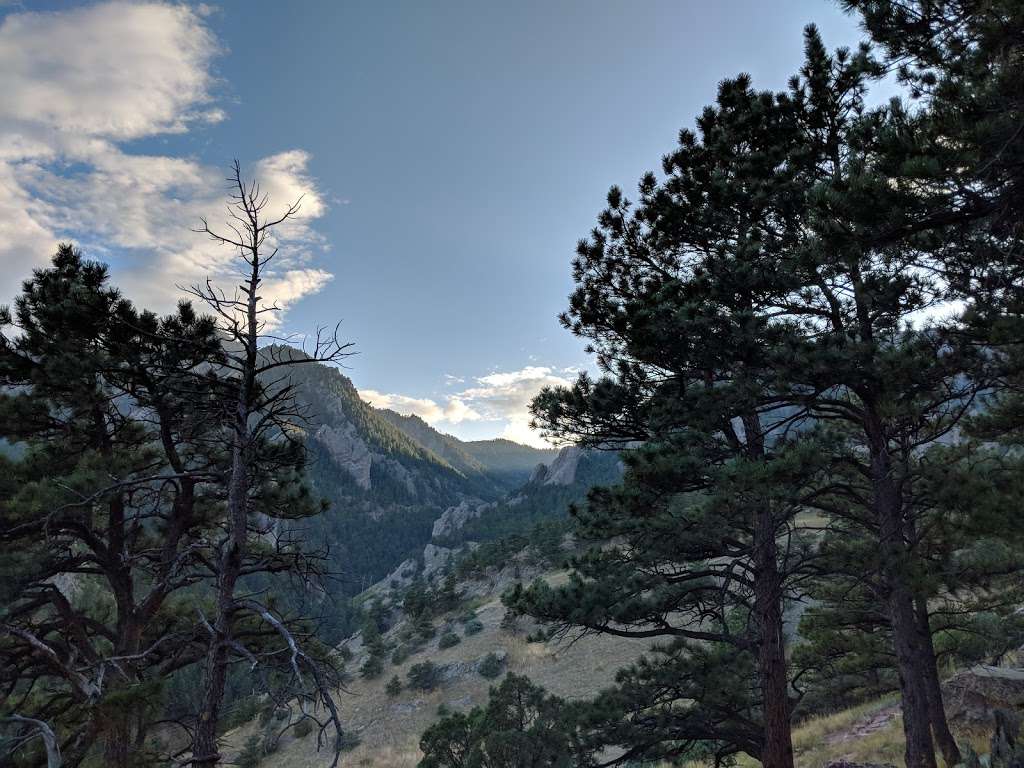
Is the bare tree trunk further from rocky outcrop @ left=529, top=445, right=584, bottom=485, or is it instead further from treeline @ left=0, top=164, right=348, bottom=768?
rocky outcrop @ left=529, top=445, right=584, bottom=485

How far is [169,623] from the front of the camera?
33.9ft

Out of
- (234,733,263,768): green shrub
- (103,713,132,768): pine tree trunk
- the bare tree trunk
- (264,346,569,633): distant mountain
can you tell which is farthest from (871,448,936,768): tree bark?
(264,346,569,633): distant mountain

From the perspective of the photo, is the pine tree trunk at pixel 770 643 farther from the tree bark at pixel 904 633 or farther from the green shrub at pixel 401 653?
the green shrub at pixel 401 653

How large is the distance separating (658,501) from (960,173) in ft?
17.4

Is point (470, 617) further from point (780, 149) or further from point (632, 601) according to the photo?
point (780, 149)

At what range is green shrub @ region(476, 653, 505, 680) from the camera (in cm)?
3409

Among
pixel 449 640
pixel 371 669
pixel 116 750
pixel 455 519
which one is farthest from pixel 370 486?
pixel 116 750

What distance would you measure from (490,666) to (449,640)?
265 inches

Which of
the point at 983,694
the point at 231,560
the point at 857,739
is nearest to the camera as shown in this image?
the point at 231,560

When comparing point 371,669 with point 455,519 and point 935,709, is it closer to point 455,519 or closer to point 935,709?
point 935,709

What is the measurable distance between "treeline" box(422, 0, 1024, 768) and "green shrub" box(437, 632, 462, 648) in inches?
1306

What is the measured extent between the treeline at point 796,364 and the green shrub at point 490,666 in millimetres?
27059

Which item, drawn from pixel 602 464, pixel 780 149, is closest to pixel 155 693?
pixel 780 149

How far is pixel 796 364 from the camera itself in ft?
23.1
